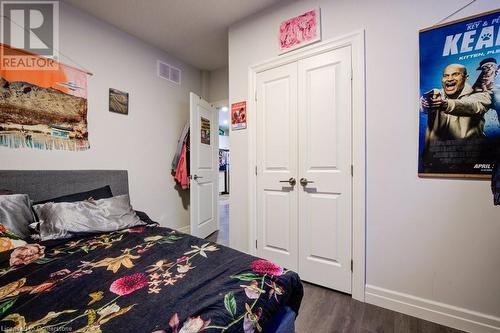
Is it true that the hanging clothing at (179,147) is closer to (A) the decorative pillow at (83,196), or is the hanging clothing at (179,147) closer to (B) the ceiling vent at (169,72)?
(B) the ceiling vent at (169,72)

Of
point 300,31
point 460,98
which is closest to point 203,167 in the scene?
point 300,31

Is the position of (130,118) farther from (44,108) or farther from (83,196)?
(83,196)

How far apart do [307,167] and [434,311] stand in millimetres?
1359

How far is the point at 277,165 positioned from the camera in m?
2.25

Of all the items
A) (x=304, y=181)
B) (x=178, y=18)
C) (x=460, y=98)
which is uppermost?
(x=178, y=18)

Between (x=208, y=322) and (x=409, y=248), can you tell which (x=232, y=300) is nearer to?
(x=208, y=322)

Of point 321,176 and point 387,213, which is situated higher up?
point 321,176

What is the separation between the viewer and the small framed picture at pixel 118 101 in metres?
2.54

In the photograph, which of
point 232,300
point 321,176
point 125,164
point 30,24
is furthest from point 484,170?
point 30,24

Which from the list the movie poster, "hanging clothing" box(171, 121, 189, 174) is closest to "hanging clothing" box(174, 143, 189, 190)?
"hanging clothing" box(171, 121, 189, 174)

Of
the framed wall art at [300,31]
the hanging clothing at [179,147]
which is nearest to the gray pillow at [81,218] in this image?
the hanging clothing at [179,147]

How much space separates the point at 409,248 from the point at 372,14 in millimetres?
1853

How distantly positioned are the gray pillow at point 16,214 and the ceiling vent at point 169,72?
7.20ft

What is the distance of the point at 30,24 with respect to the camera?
6.56 ft
